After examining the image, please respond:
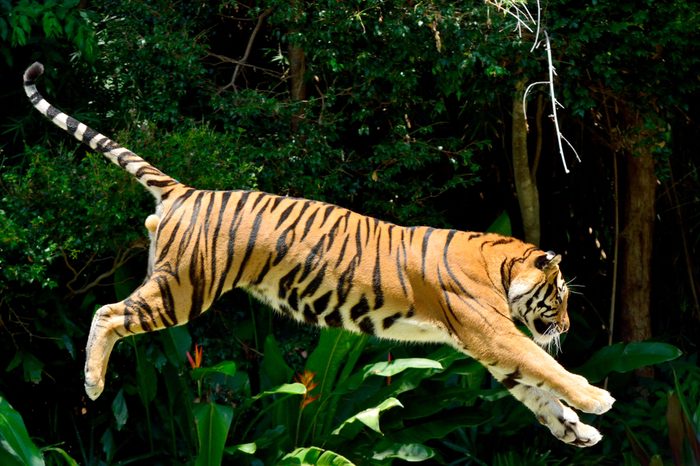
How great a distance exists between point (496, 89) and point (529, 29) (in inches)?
24.9

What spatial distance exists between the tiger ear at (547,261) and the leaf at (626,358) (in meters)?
2.39

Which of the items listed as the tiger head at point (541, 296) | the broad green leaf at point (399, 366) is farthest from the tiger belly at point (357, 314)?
the broad green leaf at point (399, 366)

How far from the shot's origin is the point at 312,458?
6.58 meters

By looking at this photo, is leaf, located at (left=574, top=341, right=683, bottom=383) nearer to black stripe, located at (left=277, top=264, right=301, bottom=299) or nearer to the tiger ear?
the tiger ear

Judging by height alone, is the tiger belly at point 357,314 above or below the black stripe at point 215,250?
below

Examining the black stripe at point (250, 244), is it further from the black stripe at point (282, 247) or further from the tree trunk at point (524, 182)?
the tree trunk at point (524, 182)

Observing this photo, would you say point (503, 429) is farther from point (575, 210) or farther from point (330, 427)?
point (575, 210)

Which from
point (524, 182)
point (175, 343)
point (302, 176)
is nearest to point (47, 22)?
point (302, 176)

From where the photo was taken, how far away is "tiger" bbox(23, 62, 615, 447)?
5.37 m

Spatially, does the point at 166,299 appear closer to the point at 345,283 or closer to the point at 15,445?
the point at 345,283

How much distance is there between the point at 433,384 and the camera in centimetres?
742

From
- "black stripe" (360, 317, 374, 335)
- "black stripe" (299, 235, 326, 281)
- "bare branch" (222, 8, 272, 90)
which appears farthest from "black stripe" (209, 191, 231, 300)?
"bare branch" (222, 8, 272, 90)

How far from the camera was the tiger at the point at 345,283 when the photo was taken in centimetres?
537

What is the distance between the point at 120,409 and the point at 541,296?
2.67m
